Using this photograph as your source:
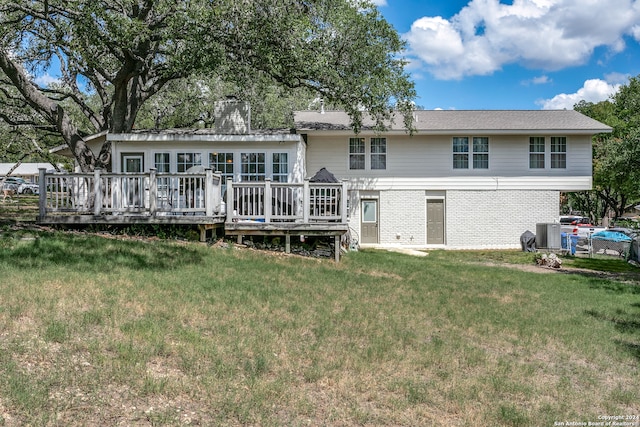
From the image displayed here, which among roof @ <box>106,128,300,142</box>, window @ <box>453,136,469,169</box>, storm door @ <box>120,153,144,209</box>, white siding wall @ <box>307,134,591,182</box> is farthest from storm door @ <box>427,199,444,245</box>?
storm door @ <box>120,153,144,209</box>

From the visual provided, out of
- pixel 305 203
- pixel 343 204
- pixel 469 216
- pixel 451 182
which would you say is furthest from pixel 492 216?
pixel 305 203

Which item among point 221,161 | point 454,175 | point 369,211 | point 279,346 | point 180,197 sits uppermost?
point 221,161

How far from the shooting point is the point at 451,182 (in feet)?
59.6

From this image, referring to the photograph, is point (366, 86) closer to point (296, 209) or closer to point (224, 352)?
point (296, 209)

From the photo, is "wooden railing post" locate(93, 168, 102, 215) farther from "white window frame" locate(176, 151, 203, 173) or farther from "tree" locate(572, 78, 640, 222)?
"tree" locate(572, 78, 640, 222)

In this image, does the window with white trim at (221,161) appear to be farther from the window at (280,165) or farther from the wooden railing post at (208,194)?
the wooden railing post at (208,194)

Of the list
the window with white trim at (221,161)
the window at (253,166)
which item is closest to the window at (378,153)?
the window at (253,166)

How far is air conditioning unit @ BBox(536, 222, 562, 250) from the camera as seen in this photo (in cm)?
1741

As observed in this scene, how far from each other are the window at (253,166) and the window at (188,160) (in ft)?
4.33

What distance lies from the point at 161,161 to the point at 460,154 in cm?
1065

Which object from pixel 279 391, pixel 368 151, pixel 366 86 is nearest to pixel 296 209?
pixel 366 86

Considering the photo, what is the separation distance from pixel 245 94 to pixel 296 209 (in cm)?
736

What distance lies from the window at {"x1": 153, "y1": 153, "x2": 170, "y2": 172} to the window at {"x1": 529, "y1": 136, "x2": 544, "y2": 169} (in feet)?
42.5

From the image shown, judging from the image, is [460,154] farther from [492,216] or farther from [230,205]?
[230,205]
